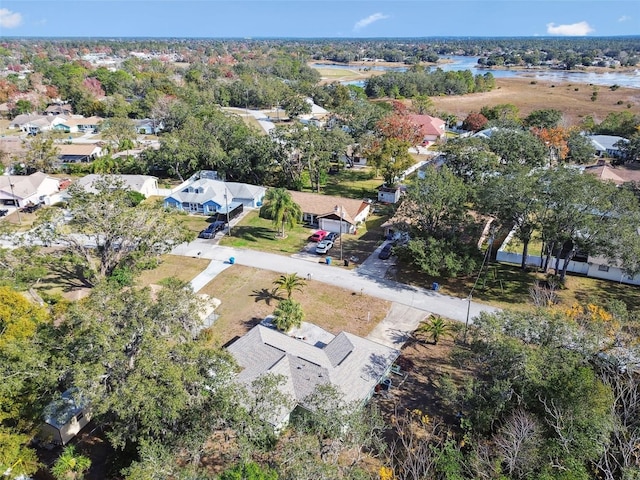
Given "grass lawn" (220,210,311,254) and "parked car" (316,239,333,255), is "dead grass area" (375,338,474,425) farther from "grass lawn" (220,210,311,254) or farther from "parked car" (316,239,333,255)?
"grass lawn" (220,210,311,254)

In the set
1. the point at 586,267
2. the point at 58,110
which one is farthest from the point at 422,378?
the point at 58,110

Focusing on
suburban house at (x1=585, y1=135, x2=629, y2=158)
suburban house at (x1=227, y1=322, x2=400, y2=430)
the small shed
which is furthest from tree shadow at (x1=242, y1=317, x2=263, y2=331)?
suburban house at (x1=585, y1=135, x2=629, y2=158)

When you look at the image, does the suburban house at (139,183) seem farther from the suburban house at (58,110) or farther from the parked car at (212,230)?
the suburban house at (58,110)

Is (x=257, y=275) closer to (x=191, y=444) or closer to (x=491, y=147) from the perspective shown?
(x=191, y=444)

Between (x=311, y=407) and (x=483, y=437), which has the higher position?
(x=311, y=407)

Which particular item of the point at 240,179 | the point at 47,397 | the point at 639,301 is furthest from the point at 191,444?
the point at 240,179

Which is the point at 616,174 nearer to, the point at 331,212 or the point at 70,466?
the point at 331,212

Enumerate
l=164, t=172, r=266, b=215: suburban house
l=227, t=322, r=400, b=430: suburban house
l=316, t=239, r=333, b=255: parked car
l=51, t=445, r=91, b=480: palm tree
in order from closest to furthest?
l=51, t=445, r=91, b=480: palm tree
l=227, t=322, r=400, b=430: suburban house
l=316, t=239, r=333, b=255: parked car
l=164, t=172, r=266, b=215: suburban house

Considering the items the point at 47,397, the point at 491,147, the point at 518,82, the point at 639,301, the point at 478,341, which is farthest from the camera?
the point at 518,82
